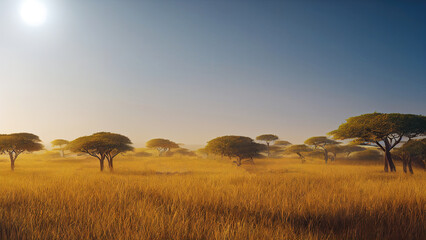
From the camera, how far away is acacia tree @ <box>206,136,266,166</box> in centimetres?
3012

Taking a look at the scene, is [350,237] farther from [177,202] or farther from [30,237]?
[30,237]

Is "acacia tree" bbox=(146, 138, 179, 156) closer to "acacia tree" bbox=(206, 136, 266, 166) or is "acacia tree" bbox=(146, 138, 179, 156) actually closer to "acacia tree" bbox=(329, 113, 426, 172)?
"acacia tree" bbox=(206, 136, 266, 166)

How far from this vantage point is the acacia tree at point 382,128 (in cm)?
1822

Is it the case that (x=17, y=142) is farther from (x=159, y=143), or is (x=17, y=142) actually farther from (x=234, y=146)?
(x=159, y=143)

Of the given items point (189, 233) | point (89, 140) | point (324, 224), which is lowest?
point (324, 224)

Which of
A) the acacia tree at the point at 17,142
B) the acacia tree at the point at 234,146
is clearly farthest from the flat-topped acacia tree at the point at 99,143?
the acacia tree at the point at 234,146

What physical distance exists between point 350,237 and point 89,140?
2600 cm

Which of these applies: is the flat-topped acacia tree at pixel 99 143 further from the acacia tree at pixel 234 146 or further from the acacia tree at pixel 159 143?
the acacia tree at pixel 159 143

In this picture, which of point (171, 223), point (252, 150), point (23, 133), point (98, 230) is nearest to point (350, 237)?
point (171, 223)

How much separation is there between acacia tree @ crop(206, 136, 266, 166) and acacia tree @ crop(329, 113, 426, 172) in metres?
13.0

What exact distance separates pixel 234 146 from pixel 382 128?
59.0 feet

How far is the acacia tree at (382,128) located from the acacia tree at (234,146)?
1297cm

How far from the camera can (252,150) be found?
103 feet

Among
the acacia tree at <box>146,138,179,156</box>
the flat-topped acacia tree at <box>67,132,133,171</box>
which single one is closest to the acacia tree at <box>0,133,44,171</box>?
the flat-topped acacia tree at <box>67,132,133,171</box>
